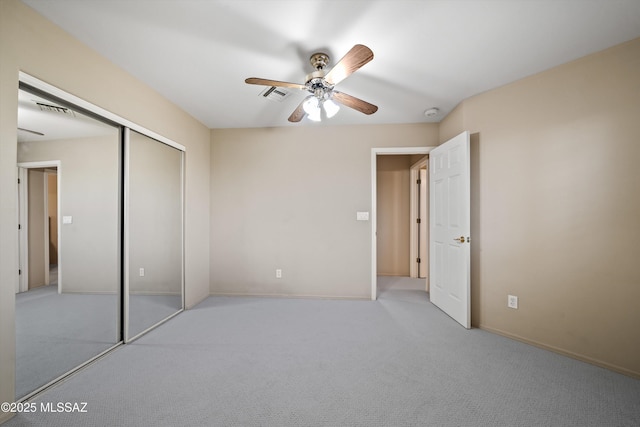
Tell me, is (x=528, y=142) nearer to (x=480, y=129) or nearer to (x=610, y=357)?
(x=480, y=129)

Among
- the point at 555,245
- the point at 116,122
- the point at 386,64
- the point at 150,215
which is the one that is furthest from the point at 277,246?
the point at 555,245

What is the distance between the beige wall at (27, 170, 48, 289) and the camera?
158cm

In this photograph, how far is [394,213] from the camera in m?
4.68

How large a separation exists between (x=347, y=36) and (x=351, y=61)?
0.34 metres

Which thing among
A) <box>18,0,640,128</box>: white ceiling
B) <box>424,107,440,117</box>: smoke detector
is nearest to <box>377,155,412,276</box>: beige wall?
<box>424,107,440,117</box>: smoke detector

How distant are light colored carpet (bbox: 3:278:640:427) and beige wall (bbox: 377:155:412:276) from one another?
7.06 ft

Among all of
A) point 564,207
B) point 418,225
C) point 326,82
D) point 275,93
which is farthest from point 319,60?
point 418,225

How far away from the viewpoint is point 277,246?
3500 millimetres

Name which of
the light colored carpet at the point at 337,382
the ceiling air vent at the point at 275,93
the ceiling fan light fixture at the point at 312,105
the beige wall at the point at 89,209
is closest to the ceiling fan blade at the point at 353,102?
the ceiling fan light fixture at the point at 312,105

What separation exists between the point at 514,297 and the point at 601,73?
202 centimetres

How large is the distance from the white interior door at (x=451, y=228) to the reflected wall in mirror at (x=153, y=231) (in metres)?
3.23

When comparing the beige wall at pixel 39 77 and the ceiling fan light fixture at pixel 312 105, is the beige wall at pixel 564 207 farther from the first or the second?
the beige wall at pixel 39 77

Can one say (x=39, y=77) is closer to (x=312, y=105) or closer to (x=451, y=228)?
(x=312, y=105)

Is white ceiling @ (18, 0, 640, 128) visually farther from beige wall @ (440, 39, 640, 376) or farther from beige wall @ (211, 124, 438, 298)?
beige wall @ (211, 124, 438, 298)
